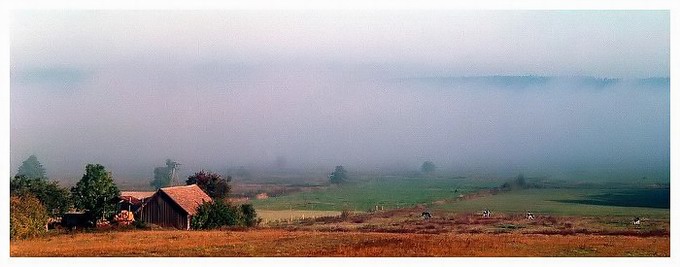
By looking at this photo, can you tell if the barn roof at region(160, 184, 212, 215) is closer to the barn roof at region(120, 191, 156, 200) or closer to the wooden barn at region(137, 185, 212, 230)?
the wooden barn at region(137, 185, 212, 230)

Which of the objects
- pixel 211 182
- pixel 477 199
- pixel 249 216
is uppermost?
pixel 211 182

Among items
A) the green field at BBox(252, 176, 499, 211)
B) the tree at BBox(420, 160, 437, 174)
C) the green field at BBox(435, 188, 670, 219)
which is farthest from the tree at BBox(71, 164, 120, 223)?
the green field at BBox(435, 188, 670, 219)

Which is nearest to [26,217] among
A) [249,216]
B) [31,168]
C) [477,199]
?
[31,168]

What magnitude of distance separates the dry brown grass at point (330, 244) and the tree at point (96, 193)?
1.24 ft

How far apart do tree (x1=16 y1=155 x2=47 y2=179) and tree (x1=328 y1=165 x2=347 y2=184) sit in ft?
13.1

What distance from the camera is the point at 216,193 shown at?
16.3 m

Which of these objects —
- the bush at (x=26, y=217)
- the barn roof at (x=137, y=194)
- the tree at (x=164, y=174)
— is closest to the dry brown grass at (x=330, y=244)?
the bush at (x=26, y=217)

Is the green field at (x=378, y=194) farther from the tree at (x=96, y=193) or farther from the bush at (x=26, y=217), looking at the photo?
the bush at (x=26, y=217)

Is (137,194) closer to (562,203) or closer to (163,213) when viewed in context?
(163,213)

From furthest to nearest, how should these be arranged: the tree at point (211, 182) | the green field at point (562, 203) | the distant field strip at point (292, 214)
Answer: the distant field strip at point (292, 214)
the tree at point (211, 182)
the green field at point (562, 203)

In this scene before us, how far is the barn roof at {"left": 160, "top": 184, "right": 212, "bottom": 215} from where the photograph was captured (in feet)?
53.0

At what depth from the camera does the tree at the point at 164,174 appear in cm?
1602

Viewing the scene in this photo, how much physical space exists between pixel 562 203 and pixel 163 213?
18.4 feet

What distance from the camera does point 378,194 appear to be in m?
16.1
